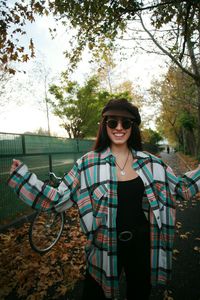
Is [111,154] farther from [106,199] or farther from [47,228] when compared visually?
[47,228]

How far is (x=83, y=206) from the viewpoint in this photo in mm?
1911

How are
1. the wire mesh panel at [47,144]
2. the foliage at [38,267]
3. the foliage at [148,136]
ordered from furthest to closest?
the foliage at [148,136] < the wire mesh panel at [47,144] < the foliage at [38,267]

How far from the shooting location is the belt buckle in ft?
6.19

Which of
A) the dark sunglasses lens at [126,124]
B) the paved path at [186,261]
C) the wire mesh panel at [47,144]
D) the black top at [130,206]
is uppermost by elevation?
the dark sunglasses lens at [126,124]

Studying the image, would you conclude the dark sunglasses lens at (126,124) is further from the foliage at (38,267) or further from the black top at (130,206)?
the foliage at (38,267)

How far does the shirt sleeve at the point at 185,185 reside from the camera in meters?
2.02

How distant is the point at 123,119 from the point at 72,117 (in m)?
26.2

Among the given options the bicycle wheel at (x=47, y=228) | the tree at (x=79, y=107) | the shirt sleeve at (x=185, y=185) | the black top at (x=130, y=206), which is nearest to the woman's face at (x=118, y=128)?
the black top at (x=130, y=206)

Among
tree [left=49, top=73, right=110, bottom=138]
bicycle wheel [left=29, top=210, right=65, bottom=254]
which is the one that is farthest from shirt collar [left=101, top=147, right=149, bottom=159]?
tree [left=49, top=73, right=110, bottom=138]

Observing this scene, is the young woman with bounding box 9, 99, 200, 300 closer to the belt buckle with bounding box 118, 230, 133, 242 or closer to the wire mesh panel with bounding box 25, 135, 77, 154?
the belt buckle with bounding box 118, 230, 133, 242

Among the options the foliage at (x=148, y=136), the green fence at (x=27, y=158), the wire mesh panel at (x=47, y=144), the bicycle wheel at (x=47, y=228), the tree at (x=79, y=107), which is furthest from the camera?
the foliage at (x=148, y=136)

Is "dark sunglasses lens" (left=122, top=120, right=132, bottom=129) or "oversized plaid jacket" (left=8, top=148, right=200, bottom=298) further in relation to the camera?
"dark sunglasses lens" (left=122, top=120, right=132, bottom=129)

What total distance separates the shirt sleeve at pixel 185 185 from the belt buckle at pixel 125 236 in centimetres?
57

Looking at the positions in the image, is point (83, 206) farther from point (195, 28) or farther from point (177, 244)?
point (195, 28)
